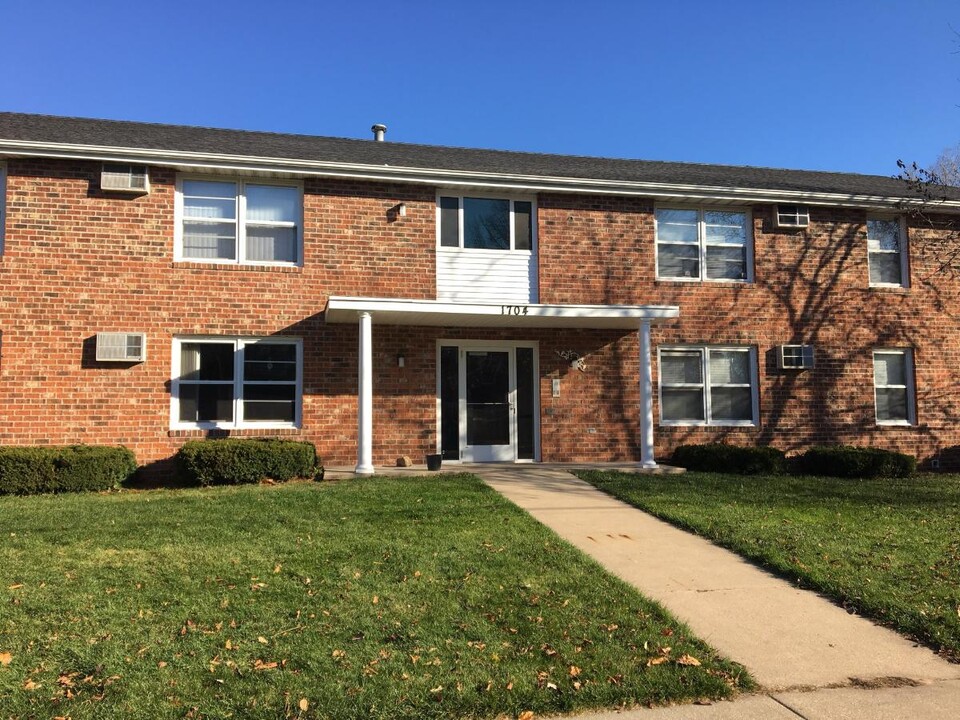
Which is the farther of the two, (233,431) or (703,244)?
(703,244)

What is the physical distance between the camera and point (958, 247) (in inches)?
536

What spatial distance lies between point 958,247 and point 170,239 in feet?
48.7

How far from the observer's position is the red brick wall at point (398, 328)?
426 inches

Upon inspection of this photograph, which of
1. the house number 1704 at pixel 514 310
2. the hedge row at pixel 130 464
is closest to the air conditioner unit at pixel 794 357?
the house number 1704 at pixel 514 310

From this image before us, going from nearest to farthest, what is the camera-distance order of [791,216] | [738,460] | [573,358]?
[738,460], [573,358], [791,216]

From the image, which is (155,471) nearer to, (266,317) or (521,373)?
(266,317)

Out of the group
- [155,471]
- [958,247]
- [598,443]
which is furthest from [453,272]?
[958,247]

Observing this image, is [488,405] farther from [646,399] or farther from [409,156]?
[409,156]

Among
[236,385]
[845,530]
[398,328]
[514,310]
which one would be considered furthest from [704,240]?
[236,385]

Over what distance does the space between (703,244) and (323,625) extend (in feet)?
36.6

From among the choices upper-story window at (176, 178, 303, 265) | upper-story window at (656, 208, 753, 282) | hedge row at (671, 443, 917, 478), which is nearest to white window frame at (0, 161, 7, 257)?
upper-story window at (176, 178, 303, 265)

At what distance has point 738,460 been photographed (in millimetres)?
11617

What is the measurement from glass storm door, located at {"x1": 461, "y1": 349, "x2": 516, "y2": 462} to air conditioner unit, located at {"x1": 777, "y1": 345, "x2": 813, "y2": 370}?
522 centimetres

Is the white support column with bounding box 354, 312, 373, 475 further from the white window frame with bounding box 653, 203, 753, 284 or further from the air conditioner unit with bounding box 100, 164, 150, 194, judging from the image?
the white window frame with bounding box 653, 203, 753, 284
